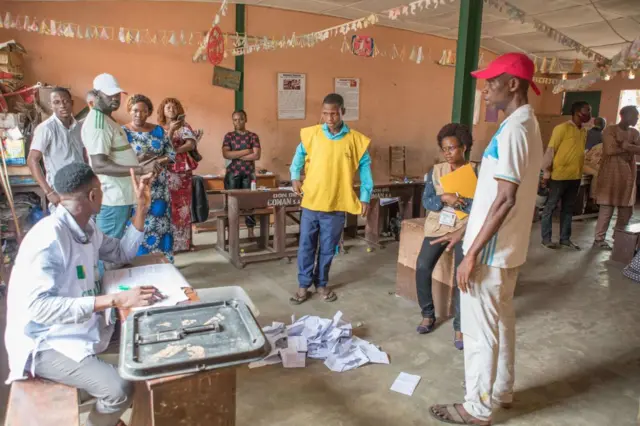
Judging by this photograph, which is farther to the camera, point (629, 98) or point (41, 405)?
point (629, 98)

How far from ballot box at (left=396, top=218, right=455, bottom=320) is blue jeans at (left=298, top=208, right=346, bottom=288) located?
66cm

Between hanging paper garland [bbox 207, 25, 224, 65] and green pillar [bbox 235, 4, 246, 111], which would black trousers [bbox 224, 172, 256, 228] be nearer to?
hanging paper garland [bbox 207, 25, 224, 65]

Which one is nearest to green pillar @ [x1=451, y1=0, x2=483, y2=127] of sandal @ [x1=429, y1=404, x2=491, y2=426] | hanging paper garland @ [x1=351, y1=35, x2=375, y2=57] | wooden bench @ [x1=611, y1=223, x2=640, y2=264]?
hanging paper garland @ [x1=351, y1=35, x2=375, y2=57]

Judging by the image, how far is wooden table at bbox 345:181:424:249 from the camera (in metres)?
5.76

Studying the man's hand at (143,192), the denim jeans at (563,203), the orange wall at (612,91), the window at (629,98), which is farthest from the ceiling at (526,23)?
the man's hand at (143,192)

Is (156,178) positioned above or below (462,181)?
below

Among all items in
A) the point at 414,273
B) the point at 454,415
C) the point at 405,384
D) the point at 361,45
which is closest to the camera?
the point at 454,415

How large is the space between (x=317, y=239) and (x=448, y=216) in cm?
125

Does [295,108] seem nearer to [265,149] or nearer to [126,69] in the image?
[265,149]

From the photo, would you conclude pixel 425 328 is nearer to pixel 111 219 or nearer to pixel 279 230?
pixel 279 230

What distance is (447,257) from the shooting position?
3754 millimetres

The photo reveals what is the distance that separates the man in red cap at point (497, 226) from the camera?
6.70 ft

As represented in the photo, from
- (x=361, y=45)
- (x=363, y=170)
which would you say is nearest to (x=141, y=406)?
(x=363, y=170)

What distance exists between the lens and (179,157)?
4805mm
